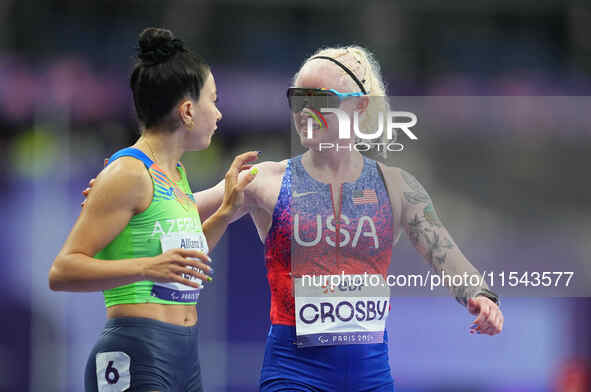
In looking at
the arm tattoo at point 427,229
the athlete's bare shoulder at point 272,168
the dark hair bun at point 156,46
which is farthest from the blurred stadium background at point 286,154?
the dark hair bun at point 156,46

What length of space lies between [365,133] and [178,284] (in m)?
0.98

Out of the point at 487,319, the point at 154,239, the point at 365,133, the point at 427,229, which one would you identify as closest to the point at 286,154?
the point at 365,133

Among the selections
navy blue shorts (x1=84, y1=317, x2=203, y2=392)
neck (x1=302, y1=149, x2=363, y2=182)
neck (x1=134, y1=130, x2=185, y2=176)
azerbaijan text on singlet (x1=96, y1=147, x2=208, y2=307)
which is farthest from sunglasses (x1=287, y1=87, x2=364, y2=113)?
navy blue shorts (x1=84, y1=317, x2=203, y2=392)

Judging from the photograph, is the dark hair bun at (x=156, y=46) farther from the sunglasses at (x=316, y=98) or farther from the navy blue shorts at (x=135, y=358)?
the navy blue shorts at (x=135, y=358)

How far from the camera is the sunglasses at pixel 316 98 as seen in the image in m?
3.09

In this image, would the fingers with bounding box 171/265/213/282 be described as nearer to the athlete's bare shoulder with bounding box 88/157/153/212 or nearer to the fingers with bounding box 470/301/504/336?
the athlete's bare shoulder with bounding box 88/157/153/212

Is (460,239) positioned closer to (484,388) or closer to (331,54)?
(331,54)

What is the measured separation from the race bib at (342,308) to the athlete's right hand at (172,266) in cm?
56

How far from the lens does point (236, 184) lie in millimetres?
3047

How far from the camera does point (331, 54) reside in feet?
10.4

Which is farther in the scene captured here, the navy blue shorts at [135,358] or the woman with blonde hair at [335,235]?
the woman with blonde hair at [335,235]

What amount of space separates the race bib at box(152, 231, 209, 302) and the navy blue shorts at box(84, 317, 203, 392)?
9 cm

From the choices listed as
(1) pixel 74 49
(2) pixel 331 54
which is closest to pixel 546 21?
(1) pixel 74 49

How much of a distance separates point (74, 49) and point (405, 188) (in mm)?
8120
